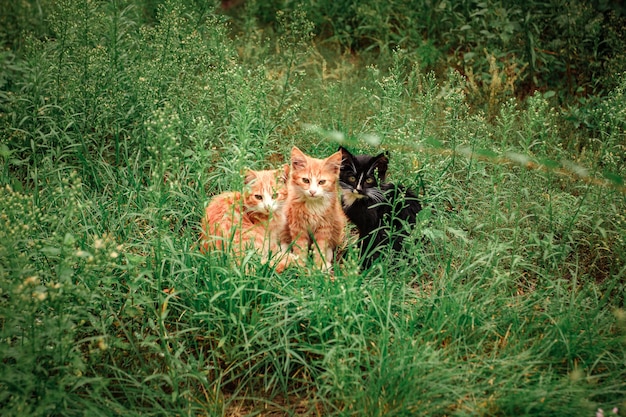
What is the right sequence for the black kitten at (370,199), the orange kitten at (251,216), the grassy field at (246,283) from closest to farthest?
1. the grassy field at (246,283)
2. the orange kitten at (251,216)
3. the black kitten at (370,199)

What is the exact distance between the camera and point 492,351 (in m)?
2.88

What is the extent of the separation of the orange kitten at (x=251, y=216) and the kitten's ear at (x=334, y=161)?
1.08 feet

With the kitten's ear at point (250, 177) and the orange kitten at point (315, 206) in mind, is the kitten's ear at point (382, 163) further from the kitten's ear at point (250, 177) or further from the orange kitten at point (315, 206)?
the kitten's ear at point (250, 177)

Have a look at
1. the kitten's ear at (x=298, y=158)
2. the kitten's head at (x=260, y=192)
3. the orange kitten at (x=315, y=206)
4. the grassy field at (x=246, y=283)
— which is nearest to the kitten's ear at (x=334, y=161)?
the orange kitten at (x=315, y=206)

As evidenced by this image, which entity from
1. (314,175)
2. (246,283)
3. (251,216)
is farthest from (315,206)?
(246,283)

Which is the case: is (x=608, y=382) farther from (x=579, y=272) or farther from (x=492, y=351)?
(x=579, y=272)

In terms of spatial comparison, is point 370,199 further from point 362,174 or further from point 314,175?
point 314,175

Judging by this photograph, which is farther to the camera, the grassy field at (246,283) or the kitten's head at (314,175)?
the kitten's head at (314,175)

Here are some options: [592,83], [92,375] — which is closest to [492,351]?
[92,375]

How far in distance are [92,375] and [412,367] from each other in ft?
5.24

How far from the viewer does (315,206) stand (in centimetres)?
379

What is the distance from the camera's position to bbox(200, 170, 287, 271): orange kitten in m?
3.24

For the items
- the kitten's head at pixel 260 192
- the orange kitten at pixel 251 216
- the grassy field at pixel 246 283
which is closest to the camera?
the grassy field at pixel 246 283

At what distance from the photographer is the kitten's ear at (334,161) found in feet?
12.3
